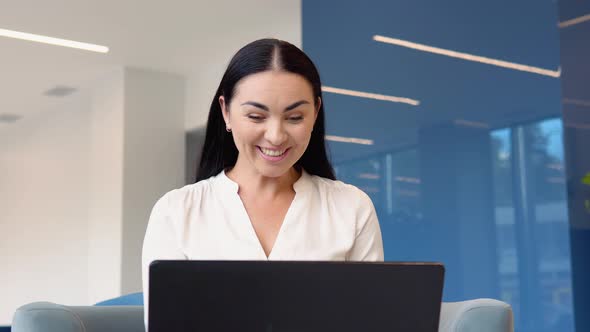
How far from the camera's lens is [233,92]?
1.62 meters

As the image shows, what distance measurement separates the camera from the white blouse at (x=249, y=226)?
5.31 ft

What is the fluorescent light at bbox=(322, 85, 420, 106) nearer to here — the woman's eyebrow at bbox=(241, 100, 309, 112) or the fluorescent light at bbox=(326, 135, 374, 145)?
the fluorescent light at bbox=(326, 135, 374, 145)

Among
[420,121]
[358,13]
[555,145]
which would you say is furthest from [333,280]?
[358,13]

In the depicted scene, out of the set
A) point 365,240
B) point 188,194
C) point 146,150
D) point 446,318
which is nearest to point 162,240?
point 188,194

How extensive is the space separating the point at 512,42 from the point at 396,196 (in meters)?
1.14

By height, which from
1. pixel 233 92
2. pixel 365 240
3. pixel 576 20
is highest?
pixel 576 20

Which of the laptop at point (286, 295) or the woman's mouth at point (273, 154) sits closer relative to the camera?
the laptop at point (286, 295)

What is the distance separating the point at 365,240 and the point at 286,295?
0.71 metres

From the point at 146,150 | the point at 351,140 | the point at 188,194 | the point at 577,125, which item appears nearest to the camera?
the point at 188,194

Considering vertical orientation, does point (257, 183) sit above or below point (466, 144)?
below

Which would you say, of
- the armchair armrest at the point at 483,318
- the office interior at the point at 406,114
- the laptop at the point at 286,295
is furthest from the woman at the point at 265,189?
the office interior at the point at 406,114

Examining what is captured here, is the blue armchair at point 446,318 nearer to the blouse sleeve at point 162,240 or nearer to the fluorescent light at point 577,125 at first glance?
the blouse sleeve at point 162,240

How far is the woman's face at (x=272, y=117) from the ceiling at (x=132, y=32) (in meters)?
4.44

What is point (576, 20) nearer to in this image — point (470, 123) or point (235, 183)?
point (470, 123)
